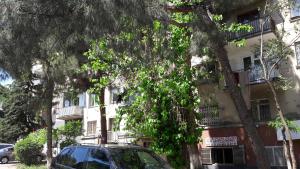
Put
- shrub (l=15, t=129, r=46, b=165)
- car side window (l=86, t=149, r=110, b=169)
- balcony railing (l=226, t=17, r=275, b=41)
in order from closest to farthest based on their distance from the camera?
car side window (l=86, t=149, r=110, b=169)
balcony railing (l=226, t=17, r=275, b=41)
shrub (l=15, t=129, r=46, b=165)

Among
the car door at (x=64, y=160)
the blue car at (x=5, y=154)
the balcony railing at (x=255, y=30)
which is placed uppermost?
the balcony railing at (x=255, y=30)

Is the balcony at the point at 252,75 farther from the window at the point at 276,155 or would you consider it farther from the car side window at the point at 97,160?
the car side window at the point at 97,160

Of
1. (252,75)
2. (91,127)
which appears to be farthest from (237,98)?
(91,127)

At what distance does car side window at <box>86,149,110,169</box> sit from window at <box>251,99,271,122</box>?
53.4 feet

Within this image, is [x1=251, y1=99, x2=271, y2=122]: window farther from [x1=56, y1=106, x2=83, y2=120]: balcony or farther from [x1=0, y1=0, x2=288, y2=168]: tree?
[x1=56, y1=106, x2=83, y2=120]: balcony

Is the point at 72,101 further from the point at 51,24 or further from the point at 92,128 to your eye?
the point at 51,24

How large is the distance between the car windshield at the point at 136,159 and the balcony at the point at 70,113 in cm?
3384

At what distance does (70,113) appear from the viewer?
4400cm

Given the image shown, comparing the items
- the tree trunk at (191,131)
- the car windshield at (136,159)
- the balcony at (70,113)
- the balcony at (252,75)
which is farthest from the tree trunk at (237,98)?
the balcony at (70,113)

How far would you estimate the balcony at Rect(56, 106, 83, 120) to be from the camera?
43719 mm

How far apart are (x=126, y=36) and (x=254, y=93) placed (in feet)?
47.3

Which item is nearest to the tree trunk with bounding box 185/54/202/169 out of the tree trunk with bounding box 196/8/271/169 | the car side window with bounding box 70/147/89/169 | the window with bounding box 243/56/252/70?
the tree trunk with bounding box 196/8/271/169

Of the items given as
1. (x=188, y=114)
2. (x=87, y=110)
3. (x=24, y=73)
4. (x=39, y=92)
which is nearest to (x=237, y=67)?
(x=188, y=114)

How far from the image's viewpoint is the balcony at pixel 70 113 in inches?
1721
